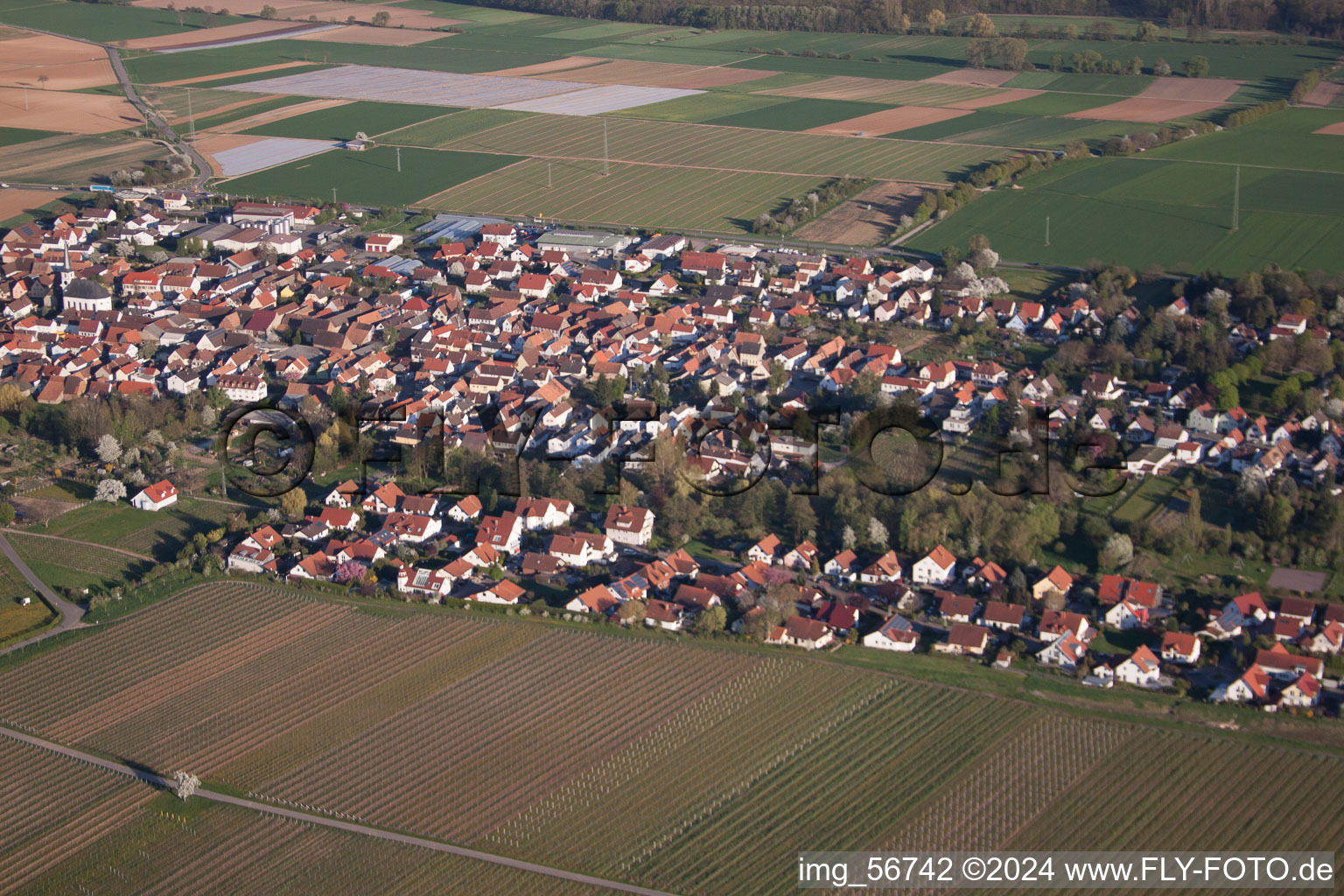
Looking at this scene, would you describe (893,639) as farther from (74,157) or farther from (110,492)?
(74,157)

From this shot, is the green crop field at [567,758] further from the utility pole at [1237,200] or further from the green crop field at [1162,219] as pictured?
the utility pole at [1237,200]

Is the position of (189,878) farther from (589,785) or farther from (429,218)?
(429,218)

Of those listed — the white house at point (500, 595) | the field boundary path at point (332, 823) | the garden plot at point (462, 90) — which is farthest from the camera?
the garden plot at point (462, 90)

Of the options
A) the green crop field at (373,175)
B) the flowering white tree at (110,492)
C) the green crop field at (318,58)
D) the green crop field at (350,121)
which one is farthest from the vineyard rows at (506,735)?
the green crop field at (318,58)

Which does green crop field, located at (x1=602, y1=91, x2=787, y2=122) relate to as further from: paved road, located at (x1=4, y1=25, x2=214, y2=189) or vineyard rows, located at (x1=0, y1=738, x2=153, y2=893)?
vineyard rows, located at (x1=0, y1=738, x2=153, y2=893)

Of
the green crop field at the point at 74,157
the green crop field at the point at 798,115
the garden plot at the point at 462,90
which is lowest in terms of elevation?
the green crop field at the point at 74,157
